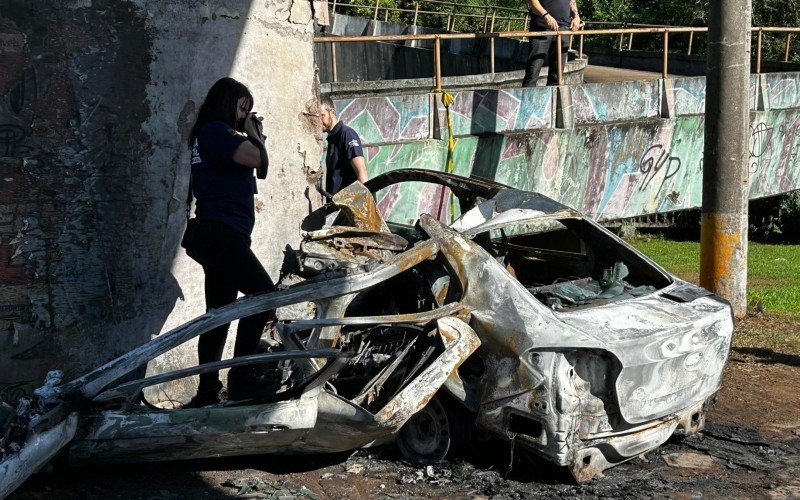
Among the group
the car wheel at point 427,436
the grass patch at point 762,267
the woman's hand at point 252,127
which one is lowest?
the grass patch at point 762,267

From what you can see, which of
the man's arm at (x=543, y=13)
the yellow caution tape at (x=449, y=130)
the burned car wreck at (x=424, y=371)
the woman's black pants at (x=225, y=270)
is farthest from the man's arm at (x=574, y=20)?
the woman's black pants at (x=225, y=270)

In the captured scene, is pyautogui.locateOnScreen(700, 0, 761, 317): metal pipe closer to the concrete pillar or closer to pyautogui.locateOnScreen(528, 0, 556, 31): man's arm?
the concrete pillar

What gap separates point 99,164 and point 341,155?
2215 mm

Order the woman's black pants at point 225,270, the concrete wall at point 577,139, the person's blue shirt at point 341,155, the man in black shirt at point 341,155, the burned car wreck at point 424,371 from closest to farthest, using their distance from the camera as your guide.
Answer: the burned car wreck at point 424,371, the woman's black pants at point 225,270, the man in black shirt at point 341,155, the person's blue shirt at point 341,155, the concrete wall at point 577,139

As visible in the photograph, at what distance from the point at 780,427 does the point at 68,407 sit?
4446mm

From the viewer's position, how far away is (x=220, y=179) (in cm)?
590

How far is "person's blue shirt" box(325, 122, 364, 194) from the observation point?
8148 millimetres

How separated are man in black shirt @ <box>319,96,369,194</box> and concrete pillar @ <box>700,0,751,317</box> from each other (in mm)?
3432

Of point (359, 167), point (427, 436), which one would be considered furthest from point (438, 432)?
point (359, 167)

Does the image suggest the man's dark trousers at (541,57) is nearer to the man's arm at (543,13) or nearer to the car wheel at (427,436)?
the man's arm at (543,13)

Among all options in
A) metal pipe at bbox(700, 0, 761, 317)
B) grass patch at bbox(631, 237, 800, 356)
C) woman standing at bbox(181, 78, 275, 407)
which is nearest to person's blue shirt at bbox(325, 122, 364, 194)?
woman standing at bbox(181, 78, 275, 407)

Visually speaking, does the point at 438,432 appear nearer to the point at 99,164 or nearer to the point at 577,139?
the point at 99,164

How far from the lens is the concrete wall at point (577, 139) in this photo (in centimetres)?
1202

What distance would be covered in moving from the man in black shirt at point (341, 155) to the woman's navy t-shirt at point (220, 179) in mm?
2083
